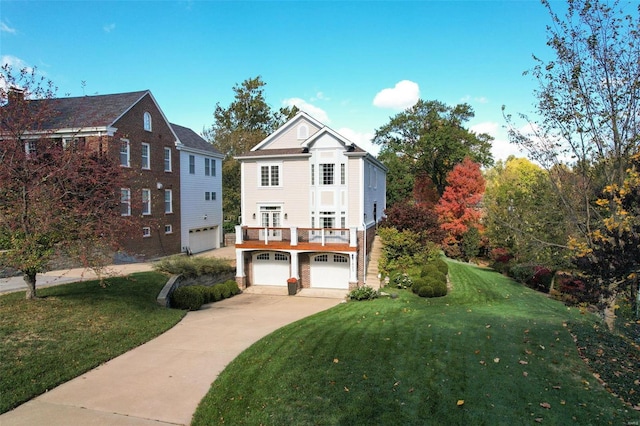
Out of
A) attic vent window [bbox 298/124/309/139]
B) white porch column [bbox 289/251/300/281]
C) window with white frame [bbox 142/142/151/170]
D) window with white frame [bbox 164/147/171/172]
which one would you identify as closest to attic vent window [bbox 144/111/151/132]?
window with white frame [bbox 142/142/151/170]

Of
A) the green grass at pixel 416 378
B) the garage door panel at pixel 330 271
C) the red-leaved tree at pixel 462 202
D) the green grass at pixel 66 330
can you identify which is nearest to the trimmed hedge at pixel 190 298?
the green grass at pixel 66 330

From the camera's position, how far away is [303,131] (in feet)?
80.1

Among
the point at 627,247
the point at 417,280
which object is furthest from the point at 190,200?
the point at 627,247

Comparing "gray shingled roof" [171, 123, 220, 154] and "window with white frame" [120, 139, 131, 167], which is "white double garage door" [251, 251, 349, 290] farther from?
"gray shingled roof" [171, 123, 220, 154]

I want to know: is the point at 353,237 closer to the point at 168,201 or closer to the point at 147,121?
the point at 168,201

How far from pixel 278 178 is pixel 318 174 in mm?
2645

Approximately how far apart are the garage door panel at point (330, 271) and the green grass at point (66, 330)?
9900mm

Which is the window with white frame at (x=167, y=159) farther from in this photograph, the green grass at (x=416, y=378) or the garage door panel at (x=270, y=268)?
the green grass at (x=416, y=378)

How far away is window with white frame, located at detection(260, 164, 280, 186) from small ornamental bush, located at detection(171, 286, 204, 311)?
30.6 feet

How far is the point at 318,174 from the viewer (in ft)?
76.9

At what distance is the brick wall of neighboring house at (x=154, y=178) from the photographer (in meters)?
23.9

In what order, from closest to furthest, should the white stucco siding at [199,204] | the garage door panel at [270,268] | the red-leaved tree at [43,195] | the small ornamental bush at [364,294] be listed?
the red-leaved tree at [43,195] < the small ornamental bush at [364,294] < the garage door panel at [270,268] < the white stucco siding at [199,204]

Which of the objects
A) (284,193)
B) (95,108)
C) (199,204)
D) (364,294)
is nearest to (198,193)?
(199,204)

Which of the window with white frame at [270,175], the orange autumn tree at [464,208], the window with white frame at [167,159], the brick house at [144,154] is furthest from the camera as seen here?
the orange autumn tree at [464,208]
